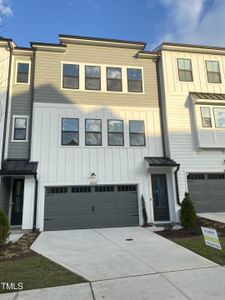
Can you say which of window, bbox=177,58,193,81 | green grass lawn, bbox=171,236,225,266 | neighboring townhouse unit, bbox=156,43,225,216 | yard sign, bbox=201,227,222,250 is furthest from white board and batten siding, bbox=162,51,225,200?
yard sign, bbox=201,227,222,250

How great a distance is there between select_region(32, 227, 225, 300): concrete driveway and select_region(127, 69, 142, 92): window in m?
7.72

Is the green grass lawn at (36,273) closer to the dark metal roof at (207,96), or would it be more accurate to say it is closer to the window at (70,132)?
the window at (70,132)

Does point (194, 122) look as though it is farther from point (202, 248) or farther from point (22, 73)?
point (22, 73)

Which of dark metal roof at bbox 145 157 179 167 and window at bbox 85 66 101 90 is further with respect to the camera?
window at bbox 85 66 101 90

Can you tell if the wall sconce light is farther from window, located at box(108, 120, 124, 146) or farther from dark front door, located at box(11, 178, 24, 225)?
dark front door, located at box(11, 178, 24, 225)

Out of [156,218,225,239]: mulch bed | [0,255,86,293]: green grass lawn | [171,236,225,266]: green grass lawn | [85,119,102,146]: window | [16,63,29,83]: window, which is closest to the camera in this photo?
[0,255,86,293]: green grass lawn

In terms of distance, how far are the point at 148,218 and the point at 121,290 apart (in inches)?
289

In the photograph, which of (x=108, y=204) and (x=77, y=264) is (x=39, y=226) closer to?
(x=108, y=204)

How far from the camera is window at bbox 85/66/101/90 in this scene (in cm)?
1247

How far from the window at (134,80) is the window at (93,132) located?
8.94 feet

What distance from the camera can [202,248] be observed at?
6676 millimetres

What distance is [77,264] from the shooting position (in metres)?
5.57

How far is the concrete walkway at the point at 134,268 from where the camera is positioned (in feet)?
13.0

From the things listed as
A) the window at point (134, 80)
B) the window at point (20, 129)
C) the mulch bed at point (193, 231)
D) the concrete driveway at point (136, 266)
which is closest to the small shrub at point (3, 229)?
the concrete driveway at point (136, 266)
